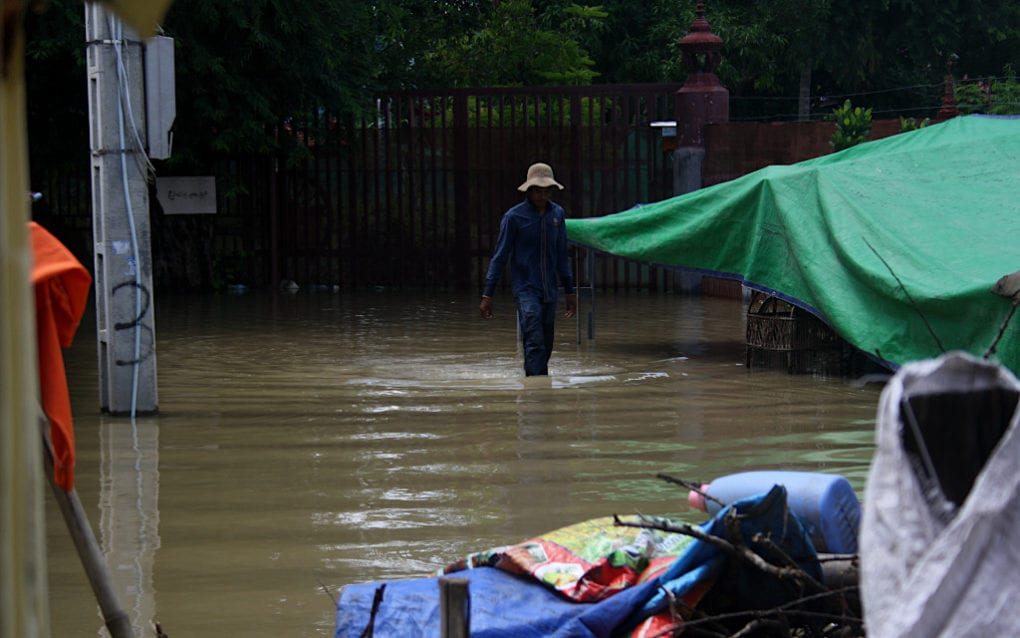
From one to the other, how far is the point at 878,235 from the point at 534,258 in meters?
2.60

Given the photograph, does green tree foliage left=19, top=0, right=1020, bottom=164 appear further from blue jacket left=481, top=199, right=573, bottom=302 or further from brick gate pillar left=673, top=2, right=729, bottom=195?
blue jacket left=481, top=199, right=573, bottom=302

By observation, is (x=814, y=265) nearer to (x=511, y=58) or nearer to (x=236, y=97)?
(x=236, y=97)

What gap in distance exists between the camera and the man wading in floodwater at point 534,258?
10742mm

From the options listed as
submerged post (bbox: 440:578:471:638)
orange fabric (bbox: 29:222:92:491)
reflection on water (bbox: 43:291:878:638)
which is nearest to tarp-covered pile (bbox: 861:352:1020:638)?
submerged post (bbox: 440:578:471:638)

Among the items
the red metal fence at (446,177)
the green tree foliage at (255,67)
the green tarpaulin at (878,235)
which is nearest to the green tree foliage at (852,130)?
the red metal fence at (446,177)

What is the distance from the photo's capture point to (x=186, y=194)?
1027 cm

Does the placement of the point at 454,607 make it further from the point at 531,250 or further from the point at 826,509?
the point at 531,250

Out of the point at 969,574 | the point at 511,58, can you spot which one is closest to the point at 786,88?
the point at 511,58

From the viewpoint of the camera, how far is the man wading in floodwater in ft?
35.2

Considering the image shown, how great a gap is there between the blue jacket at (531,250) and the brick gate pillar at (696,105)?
302 inches

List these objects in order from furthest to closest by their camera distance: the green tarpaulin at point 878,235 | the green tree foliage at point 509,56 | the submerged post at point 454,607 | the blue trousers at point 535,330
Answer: the green tree foliage at point 509,56, the blue trousers at point 535,330, the green tarpaulin at point 878,235, the submerged post at point 454,607

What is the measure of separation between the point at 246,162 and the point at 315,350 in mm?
7517

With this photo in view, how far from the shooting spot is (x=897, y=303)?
10211mm

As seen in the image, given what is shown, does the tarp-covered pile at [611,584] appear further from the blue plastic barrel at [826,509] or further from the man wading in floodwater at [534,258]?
the man wading in floodwater at [534,258]
